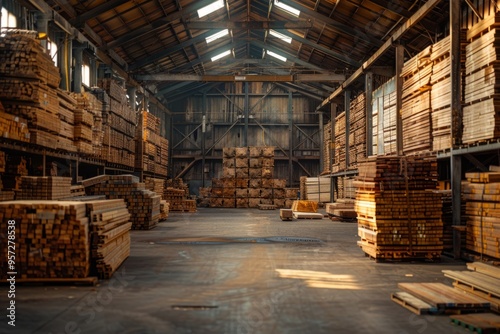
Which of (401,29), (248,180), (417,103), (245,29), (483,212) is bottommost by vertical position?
(483,212)

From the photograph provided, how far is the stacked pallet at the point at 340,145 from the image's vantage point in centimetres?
2956

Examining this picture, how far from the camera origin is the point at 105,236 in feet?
26.6

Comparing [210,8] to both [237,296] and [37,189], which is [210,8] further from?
[237,296]

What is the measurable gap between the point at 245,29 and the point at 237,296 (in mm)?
19591

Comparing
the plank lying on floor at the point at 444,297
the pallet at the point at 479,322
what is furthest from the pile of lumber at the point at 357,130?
the pallet at the point at 479,322

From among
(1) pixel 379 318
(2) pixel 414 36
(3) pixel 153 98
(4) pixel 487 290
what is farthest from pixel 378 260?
(3) pixel 153 98

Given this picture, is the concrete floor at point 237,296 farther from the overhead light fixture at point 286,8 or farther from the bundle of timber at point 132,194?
the overhead light fixture at point 286,8

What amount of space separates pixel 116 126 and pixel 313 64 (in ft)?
46.6

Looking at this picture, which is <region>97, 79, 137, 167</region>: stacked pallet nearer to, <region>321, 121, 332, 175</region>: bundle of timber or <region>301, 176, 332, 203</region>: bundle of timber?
<region>301, 176, 332, 203</region>: bundle of timber

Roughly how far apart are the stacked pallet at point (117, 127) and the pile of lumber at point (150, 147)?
0.80m

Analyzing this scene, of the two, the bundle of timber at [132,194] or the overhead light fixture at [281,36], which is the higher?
the overhead light fixture at [281,36]

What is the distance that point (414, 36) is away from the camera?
1992 cm

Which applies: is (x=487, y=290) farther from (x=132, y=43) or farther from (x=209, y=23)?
(x=132, y=43)

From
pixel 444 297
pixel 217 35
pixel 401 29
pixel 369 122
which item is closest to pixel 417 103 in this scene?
pixel 401 29
